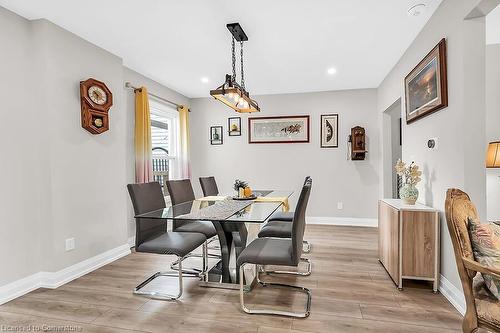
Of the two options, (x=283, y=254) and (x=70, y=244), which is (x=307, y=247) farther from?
(x=70, y=244)

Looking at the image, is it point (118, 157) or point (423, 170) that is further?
point (118, 157)

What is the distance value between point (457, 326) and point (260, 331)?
1.37 meters

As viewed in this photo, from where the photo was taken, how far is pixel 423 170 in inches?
111

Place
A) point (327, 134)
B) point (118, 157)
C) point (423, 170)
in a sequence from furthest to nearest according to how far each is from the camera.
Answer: point (327, 134), point (118, 157), point (423, 170)

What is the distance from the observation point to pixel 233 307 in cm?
219

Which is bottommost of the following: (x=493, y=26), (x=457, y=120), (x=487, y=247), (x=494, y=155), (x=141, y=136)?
(x=487, y=247)

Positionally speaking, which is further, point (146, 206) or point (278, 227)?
point (278, 227)

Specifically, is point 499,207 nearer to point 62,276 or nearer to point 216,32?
point 216,32

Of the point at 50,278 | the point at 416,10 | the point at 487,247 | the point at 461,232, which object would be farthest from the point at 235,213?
the point at 416,10

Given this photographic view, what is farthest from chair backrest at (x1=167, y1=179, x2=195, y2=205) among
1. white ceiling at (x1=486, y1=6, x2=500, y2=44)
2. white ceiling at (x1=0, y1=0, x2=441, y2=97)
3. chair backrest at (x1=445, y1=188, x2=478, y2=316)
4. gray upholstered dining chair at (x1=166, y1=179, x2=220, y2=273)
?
white ceiling at (x1=486, y1=6, x2=500, y2=44)

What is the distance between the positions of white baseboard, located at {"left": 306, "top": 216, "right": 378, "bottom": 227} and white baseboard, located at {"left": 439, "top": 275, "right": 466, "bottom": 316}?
8.55ft

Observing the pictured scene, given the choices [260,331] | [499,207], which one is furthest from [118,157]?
[499,207]

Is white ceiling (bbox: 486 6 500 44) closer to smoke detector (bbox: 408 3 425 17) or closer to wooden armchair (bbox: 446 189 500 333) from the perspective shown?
smoke detector (bbox: 408 3 425 17)

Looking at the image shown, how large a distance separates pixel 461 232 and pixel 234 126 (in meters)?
4.43
